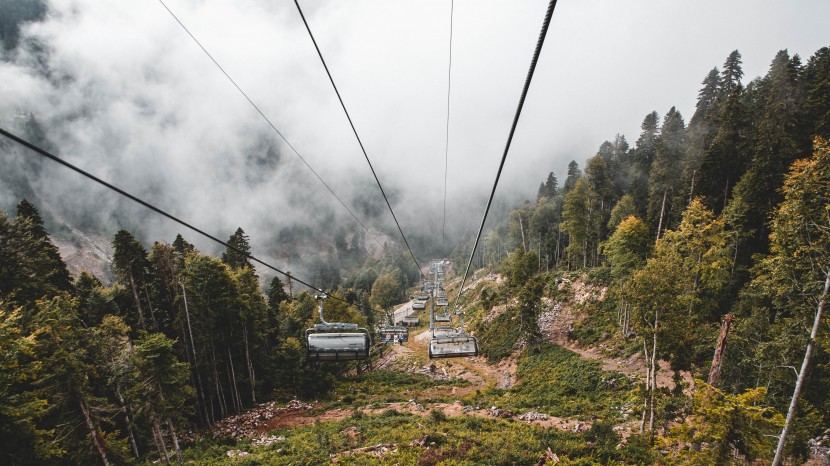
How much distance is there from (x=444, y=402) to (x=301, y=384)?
18.2 m

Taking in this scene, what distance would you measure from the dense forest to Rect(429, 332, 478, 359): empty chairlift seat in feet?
16.5

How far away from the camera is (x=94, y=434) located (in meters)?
17.6

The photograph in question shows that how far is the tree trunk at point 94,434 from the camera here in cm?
1753

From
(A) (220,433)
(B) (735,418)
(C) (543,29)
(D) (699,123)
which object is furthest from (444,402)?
(D) (699,123)

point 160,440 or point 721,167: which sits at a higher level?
point 721,167

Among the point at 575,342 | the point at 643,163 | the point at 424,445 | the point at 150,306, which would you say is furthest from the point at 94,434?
the point at 643,163

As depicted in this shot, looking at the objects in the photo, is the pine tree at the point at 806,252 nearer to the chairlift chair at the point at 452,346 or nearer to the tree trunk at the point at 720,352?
the tree trunk at the point at 720,352

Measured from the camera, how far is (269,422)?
33562 mm

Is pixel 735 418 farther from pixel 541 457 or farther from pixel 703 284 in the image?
pixel 703 284

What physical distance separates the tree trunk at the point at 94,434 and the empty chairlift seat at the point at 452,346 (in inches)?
692

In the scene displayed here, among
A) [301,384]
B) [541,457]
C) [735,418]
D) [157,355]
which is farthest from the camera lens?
[301,384]

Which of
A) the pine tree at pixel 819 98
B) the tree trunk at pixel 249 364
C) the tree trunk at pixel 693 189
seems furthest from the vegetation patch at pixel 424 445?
the pine tree at pixel 819 98

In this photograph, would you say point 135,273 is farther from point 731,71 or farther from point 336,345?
point 731,71

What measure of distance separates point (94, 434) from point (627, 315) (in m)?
42.2
